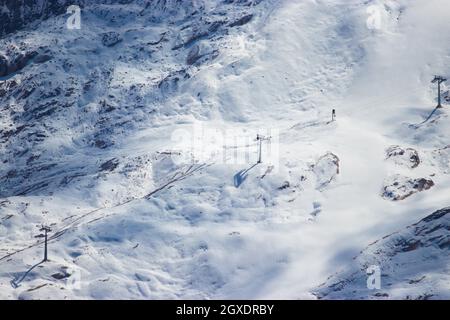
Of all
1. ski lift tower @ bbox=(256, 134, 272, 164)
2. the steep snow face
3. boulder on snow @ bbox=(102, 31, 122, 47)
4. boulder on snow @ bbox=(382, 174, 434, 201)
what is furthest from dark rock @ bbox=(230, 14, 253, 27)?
the steep snow face

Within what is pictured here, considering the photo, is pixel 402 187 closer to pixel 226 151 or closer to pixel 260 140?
pixel 260 140

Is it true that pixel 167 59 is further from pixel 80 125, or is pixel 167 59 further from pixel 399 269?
pixel 399 269

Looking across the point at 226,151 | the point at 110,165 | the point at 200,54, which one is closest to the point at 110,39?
the point at 200,54

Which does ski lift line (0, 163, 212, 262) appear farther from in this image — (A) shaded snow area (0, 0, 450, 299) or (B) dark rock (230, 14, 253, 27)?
(B) dark rock (230, 14, 253, 27)
